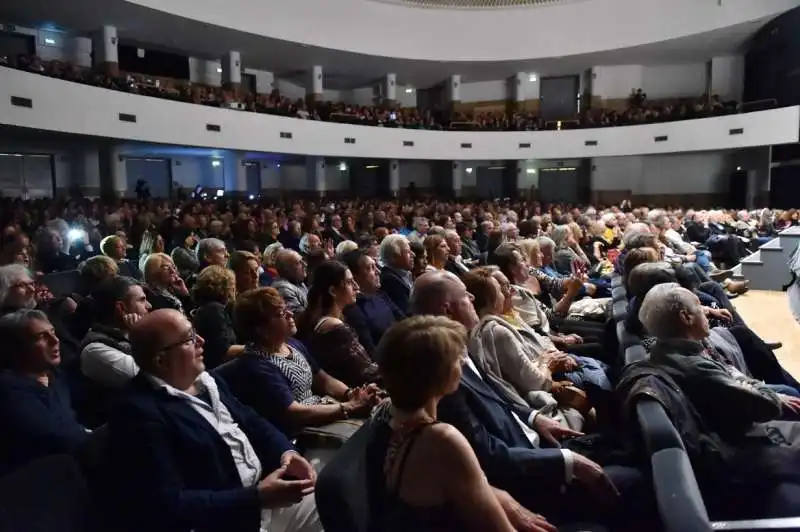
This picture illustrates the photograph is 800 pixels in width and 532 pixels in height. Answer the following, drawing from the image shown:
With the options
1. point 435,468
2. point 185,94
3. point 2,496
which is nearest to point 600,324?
point 435,468

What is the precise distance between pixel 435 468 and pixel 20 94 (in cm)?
1341

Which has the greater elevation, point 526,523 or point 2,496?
point 2,496

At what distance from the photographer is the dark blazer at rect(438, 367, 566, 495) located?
2.07 m

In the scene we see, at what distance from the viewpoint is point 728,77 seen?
22.0 metres

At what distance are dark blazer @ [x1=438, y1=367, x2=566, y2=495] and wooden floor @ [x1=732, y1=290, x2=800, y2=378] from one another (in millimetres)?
4097

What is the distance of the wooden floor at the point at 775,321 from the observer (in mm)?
5795

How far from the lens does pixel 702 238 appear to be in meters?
12.1

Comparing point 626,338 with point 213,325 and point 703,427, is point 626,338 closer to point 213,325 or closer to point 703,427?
point 703,427

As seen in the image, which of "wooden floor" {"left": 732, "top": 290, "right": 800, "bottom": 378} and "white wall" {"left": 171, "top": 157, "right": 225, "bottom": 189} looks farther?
"white wall" {"left": 171, "top": 157, "right": 225, "bottom": 189}

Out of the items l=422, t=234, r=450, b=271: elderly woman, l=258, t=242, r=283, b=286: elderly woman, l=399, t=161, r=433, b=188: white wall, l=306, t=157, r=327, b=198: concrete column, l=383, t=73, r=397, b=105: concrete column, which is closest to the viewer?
l=258, t=242, r=283, b=286: elderly woman

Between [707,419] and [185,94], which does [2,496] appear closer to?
[707,419]

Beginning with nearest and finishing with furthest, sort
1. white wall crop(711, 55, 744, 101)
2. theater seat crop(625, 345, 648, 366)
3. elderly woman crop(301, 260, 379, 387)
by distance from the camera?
elderly woman crop(301, 260, 379, 387)
theater seat crop(625, 345, 648, 366)
white wall crop(711, 55, 744, 101)

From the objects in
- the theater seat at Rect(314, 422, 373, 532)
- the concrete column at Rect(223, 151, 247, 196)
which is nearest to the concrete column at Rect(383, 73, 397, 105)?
the concrete column at Rect(223, 151, 247, 196)

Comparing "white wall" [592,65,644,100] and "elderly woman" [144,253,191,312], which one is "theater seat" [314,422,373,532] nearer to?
"elderly woman" [144,253,191,312]
